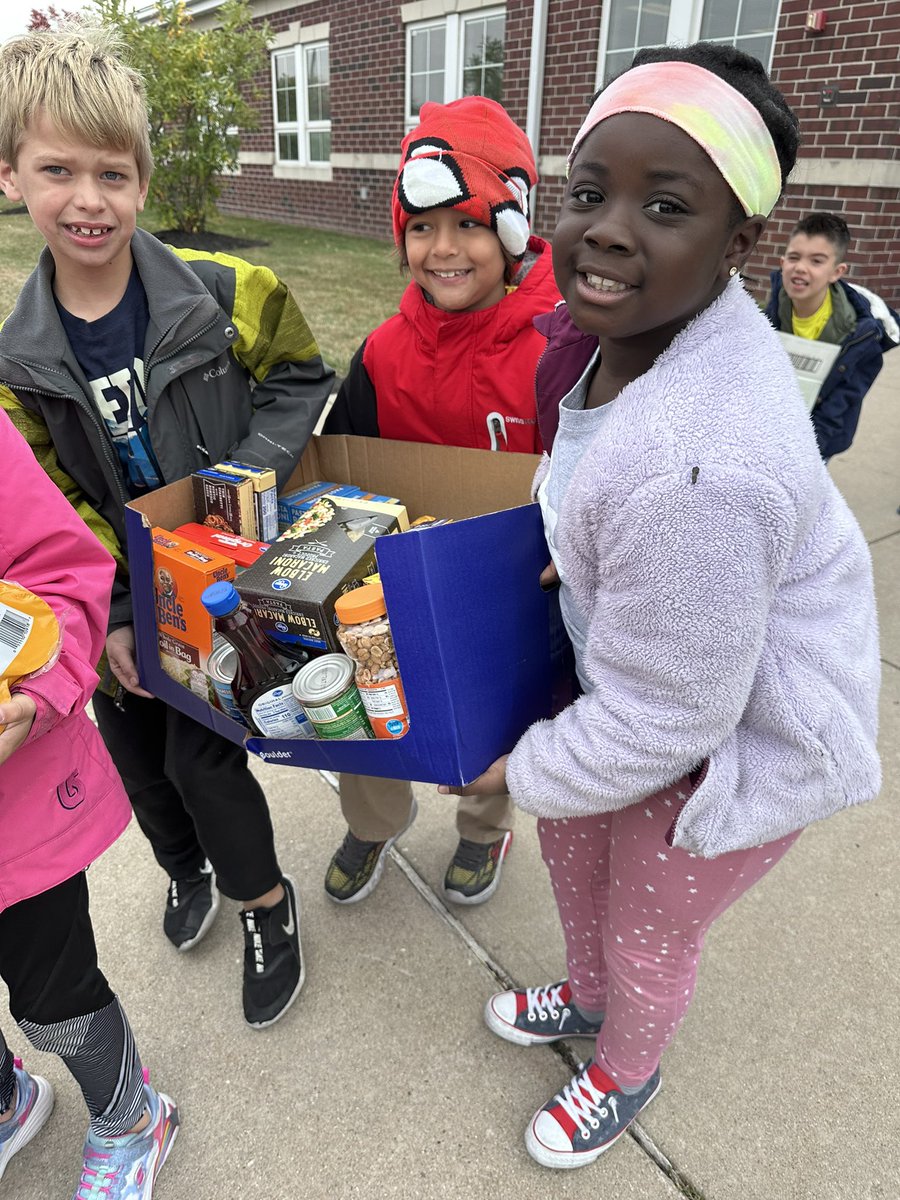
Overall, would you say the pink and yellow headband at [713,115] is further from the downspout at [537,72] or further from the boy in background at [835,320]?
the downspout at [537,72]

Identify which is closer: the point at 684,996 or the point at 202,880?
the point at 684,996

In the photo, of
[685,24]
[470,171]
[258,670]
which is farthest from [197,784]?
[685,24]

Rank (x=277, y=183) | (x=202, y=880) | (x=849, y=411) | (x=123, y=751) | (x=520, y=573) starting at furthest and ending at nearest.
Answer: (x=277, y=183) < (x=849, y=411) < (x=202, y=880) < (x=123, y=751) < (x=520, y=573)

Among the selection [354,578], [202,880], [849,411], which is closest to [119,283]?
[354,578]

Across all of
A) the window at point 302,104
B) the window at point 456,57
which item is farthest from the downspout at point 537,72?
the window at point 302,104

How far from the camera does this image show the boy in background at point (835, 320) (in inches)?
142

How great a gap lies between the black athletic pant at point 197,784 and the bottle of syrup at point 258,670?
0.46m

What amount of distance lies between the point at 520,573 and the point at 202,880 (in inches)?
56.1

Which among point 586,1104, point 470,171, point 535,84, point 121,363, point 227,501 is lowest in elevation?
point 586,1104

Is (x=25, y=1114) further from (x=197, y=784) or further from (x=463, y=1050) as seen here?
(x=463, y=1050)

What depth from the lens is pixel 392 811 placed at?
218cm

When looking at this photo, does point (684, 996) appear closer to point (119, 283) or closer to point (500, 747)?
point (500, 747)

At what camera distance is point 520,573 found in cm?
129

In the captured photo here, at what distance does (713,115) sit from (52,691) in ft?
3.93
